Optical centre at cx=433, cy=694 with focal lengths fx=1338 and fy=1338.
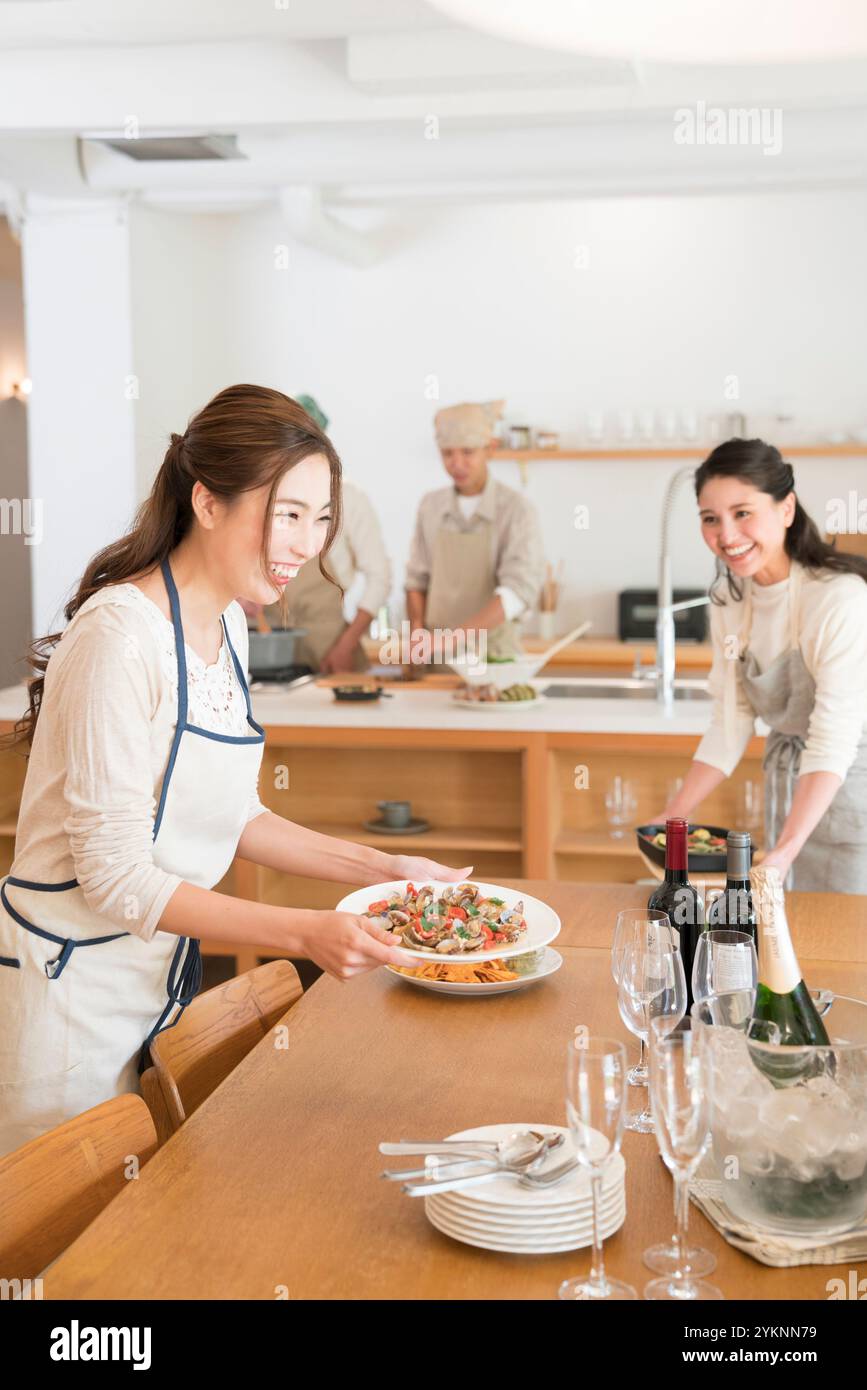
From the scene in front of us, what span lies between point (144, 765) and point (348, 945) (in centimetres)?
36

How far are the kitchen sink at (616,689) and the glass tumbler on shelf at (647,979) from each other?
275 cm

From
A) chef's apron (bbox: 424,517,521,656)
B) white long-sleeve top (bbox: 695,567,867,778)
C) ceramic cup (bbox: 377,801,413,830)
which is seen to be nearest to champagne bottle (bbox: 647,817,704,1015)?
Answer: white long-sleeve top (bbox: 695,567,867,778)

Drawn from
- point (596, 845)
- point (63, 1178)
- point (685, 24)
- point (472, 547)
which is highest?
point (685, 24)

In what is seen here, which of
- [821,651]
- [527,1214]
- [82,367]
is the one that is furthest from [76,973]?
[82,367]

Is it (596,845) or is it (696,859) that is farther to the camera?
(596,845)

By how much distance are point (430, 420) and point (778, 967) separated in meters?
6.12

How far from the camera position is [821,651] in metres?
2.60

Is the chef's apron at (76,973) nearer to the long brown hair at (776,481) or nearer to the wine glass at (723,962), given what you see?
the wine glass at (723,962)

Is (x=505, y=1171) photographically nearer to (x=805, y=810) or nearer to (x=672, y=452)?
(x=805, y=810)

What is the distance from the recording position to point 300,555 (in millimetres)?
1820

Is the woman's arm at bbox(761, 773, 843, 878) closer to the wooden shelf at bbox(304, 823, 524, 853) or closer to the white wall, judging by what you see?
the wooden shelf at bbox(304, 823, 524, 853)

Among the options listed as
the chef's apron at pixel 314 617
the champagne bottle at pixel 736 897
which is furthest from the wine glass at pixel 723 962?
the chef's apron at pixel 314 617

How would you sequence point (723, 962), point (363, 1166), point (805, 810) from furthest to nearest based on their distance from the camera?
1. point (805, 810)
2. point (723, 962)
3. point (363, 1166)
